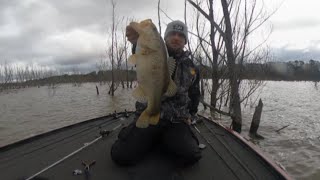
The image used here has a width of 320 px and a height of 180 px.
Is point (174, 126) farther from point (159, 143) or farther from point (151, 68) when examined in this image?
point (151, 68)

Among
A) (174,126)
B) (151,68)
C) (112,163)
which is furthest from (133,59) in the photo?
(112,163)

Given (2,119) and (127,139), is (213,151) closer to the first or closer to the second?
(127,139)

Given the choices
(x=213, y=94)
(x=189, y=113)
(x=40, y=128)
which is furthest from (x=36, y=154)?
(x=213, y=94)

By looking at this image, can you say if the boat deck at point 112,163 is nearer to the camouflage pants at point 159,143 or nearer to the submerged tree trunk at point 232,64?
the camouflage pants at point 159,143

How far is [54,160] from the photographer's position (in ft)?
11.9

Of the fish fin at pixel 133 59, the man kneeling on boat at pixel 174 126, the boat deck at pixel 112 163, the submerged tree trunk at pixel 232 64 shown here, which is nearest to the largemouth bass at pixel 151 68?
the fish fin at pixel 133 59

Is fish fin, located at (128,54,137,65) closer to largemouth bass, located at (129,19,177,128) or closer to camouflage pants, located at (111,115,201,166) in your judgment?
largemouth bass, located at (129,19,177,128)

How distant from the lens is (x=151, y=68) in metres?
2.77

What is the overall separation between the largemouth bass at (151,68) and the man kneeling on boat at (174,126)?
0.55 meters

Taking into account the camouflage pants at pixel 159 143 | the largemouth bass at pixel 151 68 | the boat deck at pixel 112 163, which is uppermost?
the largemouth bass at pixel 151 68

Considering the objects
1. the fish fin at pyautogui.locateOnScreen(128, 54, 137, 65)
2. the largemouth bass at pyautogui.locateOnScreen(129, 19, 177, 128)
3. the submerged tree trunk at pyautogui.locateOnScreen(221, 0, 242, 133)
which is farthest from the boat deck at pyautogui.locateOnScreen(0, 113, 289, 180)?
the submerged tree trunk at pyautogui.locateOnScreen(221, 0, 242, 133)

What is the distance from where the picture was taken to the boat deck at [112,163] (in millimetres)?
3137

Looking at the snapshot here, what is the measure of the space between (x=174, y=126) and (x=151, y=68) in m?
1.21

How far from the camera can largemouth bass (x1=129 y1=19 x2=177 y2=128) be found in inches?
106
